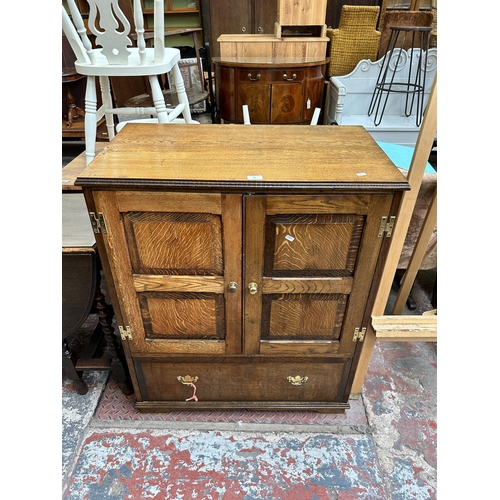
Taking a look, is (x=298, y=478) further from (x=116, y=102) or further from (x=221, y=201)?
(x=116, y=102)

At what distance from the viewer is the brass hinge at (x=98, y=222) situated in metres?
1.01

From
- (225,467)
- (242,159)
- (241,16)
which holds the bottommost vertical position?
(225,467)

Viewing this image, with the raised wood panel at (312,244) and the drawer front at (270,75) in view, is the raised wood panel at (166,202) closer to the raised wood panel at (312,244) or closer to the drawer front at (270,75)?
the raised wood panel at (312,244)

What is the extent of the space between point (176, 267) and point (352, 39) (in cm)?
338

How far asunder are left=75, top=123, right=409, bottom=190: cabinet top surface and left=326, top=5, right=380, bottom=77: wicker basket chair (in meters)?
2.67

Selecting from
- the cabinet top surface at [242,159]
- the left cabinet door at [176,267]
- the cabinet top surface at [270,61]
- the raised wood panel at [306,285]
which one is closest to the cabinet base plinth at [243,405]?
the left cabinet door at [176,267]

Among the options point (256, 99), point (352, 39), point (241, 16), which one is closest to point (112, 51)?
point (256, 99)

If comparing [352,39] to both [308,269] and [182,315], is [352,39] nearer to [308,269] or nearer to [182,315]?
[308,269]

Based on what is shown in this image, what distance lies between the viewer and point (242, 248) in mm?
1062

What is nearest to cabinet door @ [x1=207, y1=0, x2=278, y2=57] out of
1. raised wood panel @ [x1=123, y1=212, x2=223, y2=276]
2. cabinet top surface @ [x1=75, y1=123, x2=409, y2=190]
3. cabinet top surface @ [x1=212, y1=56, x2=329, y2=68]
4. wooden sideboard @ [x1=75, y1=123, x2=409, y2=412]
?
cabinet top surface @ [x1=212, y1=56, x2=329, y2=68]

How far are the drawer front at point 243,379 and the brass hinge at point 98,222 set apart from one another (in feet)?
1.88

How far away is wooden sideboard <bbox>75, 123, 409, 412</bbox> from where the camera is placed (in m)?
0.97

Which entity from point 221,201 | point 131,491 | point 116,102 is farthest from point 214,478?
point 116,102

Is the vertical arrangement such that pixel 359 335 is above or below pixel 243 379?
above
